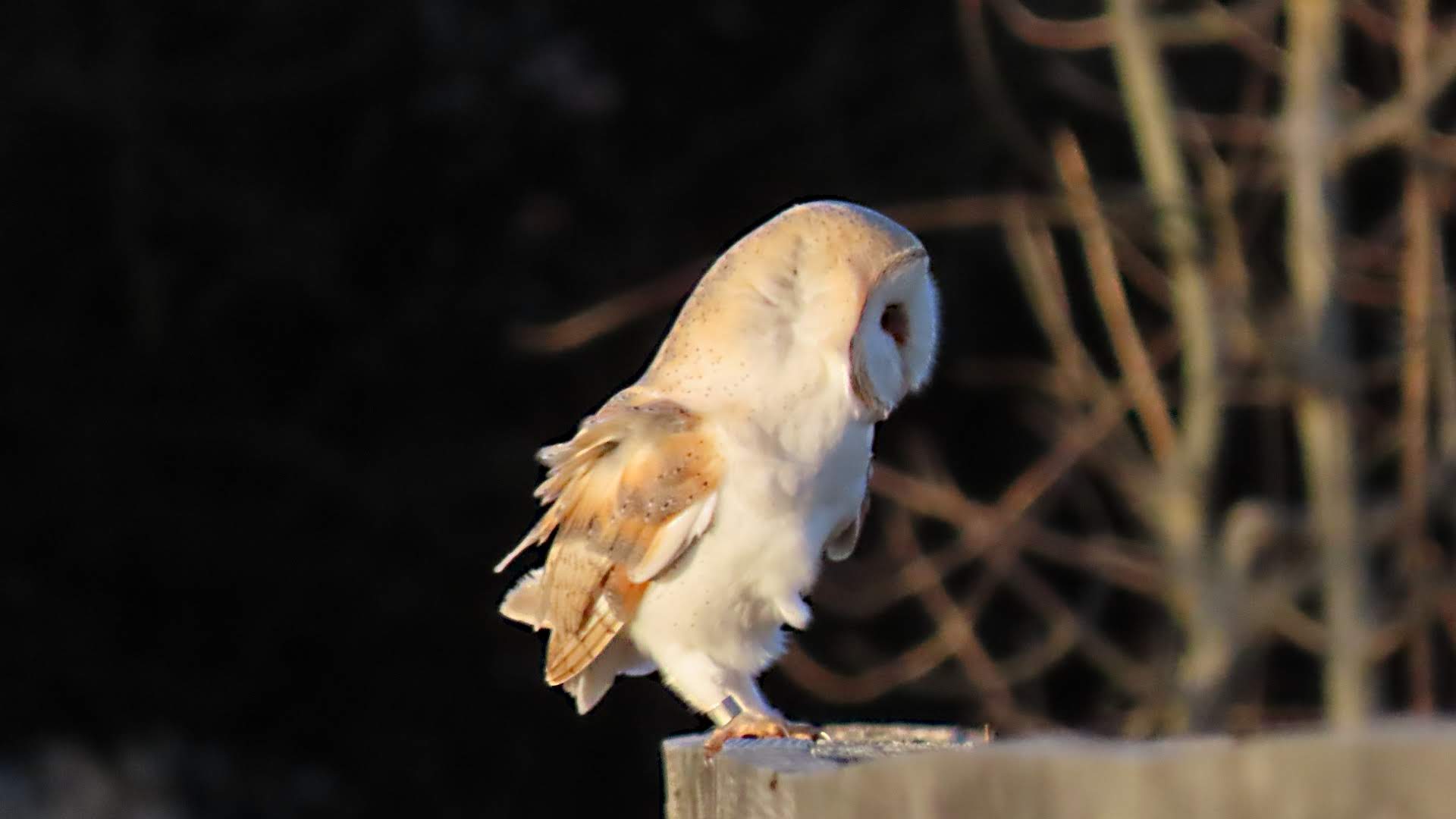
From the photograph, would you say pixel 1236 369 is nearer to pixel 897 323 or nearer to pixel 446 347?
pixel 446 347

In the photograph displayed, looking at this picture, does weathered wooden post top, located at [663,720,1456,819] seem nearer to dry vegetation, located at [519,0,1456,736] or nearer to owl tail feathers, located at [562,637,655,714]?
owl tail feathers, located at [562,637,655,714]

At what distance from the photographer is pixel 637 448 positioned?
1879mm

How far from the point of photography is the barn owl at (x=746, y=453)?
172cm

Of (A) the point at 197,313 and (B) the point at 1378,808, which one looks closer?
(B) the point at 1378,808

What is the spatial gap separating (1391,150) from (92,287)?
4.00 m

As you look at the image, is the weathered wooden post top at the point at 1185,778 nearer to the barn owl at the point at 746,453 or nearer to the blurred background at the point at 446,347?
the barn owl at the point at 746,453

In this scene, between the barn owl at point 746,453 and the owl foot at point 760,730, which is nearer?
the owl foot at point 760,730

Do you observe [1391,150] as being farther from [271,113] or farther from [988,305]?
[271,113]

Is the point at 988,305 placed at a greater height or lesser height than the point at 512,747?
greater

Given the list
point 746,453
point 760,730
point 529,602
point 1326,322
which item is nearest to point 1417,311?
point 1326,322

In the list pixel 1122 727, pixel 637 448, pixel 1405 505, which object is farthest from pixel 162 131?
pixel 637 448

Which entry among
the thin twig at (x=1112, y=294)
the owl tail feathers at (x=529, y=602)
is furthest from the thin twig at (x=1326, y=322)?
the owl tail feathers at (x=529, y=602)

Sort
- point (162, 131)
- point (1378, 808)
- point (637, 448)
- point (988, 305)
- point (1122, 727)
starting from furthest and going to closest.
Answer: point (988, 305), point (162, 131), point (1122, 727), point (637, 448), point (1378, 808)

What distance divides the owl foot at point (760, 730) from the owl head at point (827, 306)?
0.28 meters
